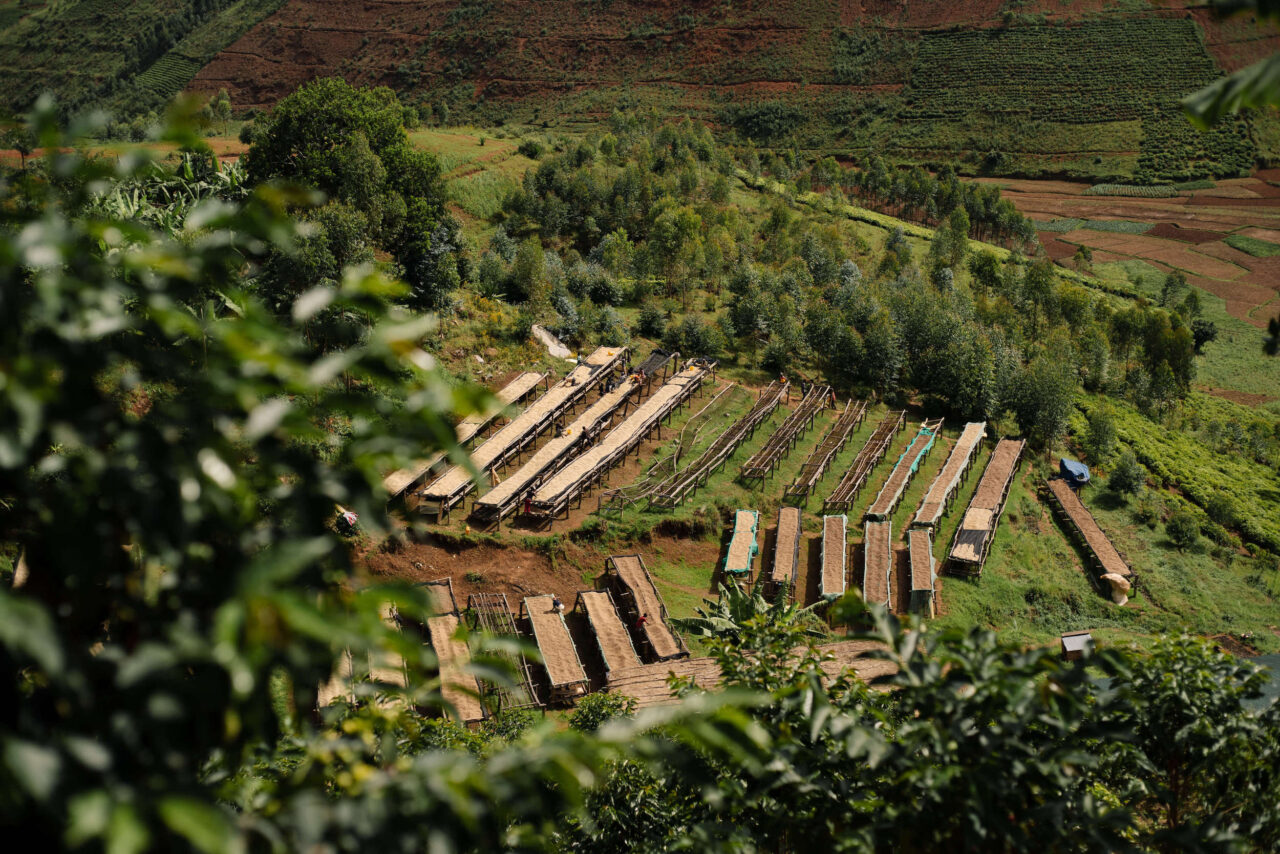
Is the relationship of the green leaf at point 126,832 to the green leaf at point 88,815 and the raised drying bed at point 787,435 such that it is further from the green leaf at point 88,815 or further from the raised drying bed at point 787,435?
the raised drying bed at point 787,435

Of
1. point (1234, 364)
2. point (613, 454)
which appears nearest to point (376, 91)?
point (613, 454)

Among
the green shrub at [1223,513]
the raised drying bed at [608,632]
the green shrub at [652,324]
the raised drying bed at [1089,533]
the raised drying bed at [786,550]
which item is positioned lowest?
the green shrub at [1223,513]

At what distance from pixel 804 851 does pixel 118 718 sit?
11.1ft

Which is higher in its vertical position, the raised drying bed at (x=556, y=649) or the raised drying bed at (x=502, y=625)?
the raised drying bed at (x=502, y=625)

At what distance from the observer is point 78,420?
2.22m

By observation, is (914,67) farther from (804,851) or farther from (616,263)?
(804,851)

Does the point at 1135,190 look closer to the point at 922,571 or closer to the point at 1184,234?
the point at 1184,234

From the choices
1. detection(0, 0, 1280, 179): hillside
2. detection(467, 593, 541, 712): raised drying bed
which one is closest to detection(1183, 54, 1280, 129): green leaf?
detection(467, 593, 541, 712): raised drying bed

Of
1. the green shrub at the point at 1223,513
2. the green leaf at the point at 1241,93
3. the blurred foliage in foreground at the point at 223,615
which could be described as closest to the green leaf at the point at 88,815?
the blurred foliage in foreground at the point at 223,615

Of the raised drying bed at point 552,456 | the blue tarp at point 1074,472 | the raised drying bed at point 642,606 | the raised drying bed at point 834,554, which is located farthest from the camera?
the blue tarp at point 1074,472

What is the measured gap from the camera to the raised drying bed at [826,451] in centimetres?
2542

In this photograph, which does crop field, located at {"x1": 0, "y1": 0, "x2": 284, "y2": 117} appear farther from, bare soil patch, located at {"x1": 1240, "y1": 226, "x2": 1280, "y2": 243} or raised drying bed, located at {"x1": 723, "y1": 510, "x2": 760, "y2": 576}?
bare soil patch, located at {"x1": 1240, "y1": 226, "x2": 1280, "y2": 243}

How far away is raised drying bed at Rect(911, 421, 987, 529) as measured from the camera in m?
25.0

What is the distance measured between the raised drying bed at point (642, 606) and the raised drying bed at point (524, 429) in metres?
4.29
